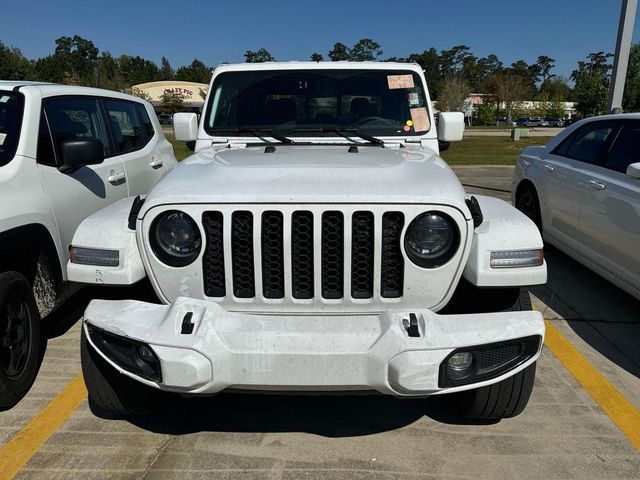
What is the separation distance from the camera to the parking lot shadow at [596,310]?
3.86m

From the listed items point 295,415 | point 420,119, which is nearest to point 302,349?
point 295,415

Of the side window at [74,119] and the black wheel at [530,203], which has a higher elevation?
the side window at [74,119]

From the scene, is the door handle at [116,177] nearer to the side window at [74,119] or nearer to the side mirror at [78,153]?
the side window at [74,119]

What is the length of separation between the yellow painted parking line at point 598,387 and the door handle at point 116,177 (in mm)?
3683

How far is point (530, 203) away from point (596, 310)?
1.88m

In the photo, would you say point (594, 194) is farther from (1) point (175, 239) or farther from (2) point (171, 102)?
(2) point (171, 102)

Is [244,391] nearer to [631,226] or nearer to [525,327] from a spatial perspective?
[525,327]

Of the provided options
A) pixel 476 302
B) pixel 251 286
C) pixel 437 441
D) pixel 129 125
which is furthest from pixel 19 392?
pixel 129 125

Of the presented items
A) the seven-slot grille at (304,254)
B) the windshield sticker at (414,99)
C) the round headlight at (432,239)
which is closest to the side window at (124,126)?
the windshield sticker at (414,99)

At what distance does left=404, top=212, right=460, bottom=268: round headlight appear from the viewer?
2.31 metres

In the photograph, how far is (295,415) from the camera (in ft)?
9.80

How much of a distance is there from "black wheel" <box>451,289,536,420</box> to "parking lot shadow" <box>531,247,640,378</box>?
1.30 m

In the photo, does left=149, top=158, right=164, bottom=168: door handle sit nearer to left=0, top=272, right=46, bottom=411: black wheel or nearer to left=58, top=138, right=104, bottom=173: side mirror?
left=58, top=138, right=104, bottom=173: side mirror

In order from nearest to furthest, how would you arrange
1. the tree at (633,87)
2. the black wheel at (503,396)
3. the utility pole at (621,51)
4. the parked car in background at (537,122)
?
the black wheel at (503,396) → the utility pole at (621,51) → the tree at (633,87) → the parked car in background at (537,122)
